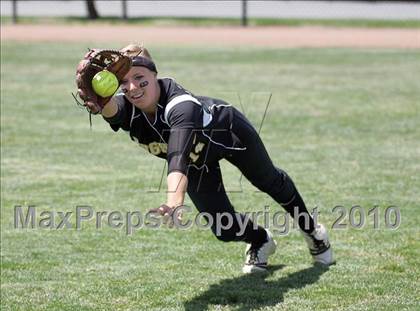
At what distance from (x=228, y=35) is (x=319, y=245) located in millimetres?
22327

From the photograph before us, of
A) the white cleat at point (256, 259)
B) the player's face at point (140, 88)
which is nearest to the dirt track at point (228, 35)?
the white cleat at point (256, 259)

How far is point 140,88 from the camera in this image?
4.97m

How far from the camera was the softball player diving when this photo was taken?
4.80 metres

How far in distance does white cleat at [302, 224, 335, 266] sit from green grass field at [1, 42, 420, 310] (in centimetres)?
10

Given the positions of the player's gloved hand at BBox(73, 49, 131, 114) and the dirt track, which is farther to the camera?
the dirt track

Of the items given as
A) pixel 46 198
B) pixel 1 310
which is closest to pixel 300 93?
pixel 46 198

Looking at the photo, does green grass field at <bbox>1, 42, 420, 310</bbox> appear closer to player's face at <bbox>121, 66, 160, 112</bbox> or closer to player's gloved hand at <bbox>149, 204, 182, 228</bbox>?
player's gloved hand at <bbox>149, 204, 182, 228</bbox>

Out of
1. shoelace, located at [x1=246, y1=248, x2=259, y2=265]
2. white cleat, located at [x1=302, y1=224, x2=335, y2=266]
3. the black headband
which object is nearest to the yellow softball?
the black headband

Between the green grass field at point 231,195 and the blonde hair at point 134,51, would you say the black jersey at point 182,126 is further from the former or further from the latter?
the green grass field at point 231,195

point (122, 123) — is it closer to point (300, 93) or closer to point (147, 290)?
point (147, 290)

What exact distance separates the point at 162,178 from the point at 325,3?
29.2 meters

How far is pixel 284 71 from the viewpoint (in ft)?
62.1

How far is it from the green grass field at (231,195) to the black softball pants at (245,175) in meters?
0.40

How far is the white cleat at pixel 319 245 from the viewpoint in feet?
19.8
